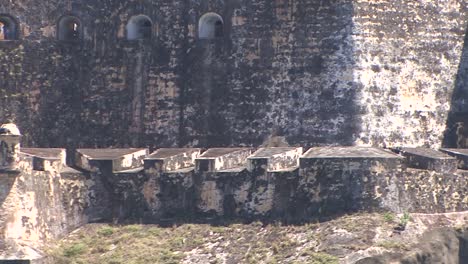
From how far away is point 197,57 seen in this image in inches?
1801

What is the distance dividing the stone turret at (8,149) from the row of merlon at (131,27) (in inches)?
255

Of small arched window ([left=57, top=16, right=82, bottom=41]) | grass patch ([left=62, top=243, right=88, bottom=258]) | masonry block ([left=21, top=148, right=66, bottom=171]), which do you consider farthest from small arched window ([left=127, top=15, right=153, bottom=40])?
grass patch ([left=62, top=243, right=88, bottom=258])

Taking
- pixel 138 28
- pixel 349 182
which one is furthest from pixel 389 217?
pixel 138 28

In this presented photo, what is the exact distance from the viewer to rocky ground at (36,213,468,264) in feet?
131

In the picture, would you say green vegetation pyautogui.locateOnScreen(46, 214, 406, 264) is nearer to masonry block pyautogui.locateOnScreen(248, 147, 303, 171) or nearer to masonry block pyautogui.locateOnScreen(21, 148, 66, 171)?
masonry block pyautogui.locateOnScreen(248, 147, 303, 171)

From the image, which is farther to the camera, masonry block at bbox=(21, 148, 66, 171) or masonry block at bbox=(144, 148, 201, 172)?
masonry block at bbox=(144, 148, 201, 172)

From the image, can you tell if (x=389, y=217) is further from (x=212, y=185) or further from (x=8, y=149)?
(x=8, y=149)

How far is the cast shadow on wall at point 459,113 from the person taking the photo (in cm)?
4541

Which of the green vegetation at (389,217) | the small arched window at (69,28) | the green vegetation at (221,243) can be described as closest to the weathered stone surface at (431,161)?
the green vegetation at (389,217)

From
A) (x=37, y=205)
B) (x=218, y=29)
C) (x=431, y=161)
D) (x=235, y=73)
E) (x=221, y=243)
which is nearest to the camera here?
(x=221, y=243)

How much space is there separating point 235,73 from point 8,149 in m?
6.83

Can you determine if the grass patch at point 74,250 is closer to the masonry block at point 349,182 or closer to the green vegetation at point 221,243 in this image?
the green vegetation at point 221,243

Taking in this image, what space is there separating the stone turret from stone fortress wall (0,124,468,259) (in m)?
0.02

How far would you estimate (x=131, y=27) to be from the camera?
46719 millimetres
